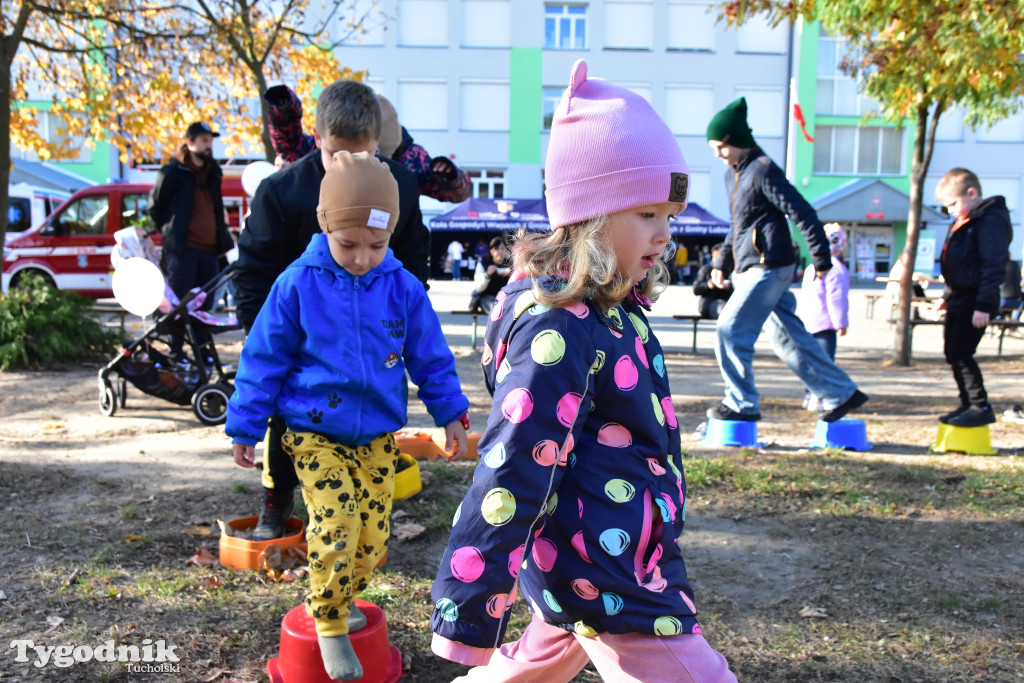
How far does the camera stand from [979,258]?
18.4 feet

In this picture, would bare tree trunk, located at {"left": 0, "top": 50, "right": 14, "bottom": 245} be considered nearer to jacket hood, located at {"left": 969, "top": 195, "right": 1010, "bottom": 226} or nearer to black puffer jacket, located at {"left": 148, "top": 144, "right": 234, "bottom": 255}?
black puffer jacket, located at {"left": 148, "top": 144, "right": 234, "bottom": 255}

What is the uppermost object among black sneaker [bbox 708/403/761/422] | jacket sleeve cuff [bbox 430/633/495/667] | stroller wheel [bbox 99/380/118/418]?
jacket sleeve cuff [bbox 430/633/495/667]

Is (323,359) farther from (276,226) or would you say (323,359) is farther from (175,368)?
(175,368)

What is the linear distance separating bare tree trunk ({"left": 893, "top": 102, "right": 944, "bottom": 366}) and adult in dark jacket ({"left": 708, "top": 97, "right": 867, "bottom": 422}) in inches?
194

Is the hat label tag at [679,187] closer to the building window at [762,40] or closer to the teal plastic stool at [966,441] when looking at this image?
the teal plastic stool at [966,441]

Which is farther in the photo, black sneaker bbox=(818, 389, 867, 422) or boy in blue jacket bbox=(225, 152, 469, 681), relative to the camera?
black sneaker bbox=(818, 389, 867, 422)

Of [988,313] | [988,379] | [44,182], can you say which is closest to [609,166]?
[988,313]

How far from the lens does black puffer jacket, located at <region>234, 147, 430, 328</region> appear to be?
3471 mm

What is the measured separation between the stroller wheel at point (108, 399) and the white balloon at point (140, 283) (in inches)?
26.1

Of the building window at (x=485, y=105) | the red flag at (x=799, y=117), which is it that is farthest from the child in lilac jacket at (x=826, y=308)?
the building window at (x=485, y=105)

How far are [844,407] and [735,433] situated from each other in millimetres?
739

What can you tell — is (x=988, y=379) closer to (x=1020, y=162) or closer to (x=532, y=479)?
(x=532, y=479)

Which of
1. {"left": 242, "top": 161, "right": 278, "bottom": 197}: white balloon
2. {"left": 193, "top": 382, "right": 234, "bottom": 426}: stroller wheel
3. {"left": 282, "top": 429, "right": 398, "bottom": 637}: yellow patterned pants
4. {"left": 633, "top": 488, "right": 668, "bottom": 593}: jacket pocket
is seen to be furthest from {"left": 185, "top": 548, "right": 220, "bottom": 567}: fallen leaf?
{"left": 242, "top": 161, "right": 278, "bottom": 197}: white balloon

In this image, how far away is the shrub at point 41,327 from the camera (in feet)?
28.0
